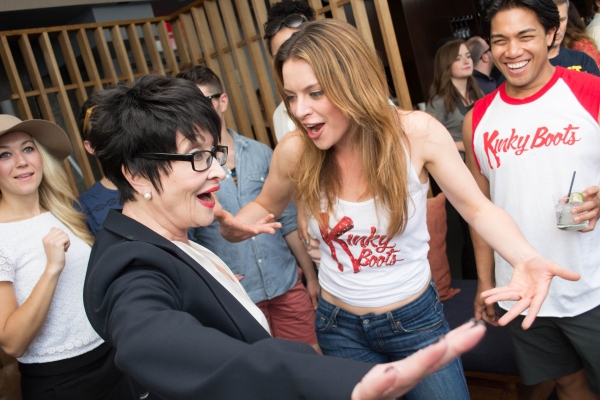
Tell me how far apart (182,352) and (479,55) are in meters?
4.65

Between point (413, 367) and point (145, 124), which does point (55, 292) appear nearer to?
point (145, 124)

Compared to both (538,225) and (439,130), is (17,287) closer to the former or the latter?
(439,130)

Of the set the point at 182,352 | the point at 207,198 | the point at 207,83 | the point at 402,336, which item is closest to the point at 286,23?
the point at 207,83

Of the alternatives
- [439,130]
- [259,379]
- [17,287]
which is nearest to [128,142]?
[259,379]

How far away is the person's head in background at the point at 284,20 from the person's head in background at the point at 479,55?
2516mm

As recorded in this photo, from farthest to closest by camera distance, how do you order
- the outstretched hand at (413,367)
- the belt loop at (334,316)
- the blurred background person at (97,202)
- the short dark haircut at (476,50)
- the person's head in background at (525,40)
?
the short dark haircut at (476,50) → the blurred background person at (97,202) → the person's head in background at (525,40) → the belt loop at (334,316) → the outstretched hand at (413,367)

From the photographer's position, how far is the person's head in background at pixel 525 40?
1.94 metres

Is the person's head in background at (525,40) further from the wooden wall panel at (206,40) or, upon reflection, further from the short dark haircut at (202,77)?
the wooden wall panel at (206,40)

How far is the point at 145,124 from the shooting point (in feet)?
4.12

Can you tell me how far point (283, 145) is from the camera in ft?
6.46

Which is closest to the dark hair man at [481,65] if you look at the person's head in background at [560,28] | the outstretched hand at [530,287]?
the person's head in background at [560,28]

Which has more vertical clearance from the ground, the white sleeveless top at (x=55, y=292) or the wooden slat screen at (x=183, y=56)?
the wooden slat screen at (x=183, y=56)

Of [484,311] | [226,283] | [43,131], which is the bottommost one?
[484,311]

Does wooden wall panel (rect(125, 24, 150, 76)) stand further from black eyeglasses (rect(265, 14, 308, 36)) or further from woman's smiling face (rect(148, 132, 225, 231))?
woman's smiling face (rect(148, 132, 225, 231))
